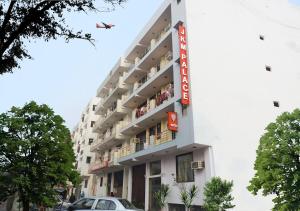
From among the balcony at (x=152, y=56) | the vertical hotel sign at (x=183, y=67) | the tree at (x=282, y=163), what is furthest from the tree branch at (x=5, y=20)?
the balcony at (x=152, y=56)

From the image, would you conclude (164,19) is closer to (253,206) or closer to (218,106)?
(218,106)

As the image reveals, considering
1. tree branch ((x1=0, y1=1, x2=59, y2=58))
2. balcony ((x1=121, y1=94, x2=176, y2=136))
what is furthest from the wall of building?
tree branch ((x1=0, y1=1, x2=59, y2=58))

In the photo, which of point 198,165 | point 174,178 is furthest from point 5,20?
point 174,178

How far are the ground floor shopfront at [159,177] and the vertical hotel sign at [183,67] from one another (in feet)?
11.4

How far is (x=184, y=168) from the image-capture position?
18.6m

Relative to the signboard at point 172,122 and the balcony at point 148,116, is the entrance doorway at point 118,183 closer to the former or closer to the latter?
the balcony at point 148,116

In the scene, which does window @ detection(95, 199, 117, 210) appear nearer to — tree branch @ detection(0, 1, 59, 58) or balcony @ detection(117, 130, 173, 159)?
tree branch @ detection(0, 1, 59, 58)

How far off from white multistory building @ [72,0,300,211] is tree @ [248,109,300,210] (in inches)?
262

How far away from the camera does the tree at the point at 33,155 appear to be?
1598 centimetres

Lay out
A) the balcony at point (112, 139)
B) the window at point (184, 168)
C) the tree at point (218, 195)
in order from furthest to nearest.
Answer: the balcony at point (112, 139), the window at point (184, 168), the tree at point (218, 195)

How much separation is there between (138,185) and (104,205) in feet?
45.4

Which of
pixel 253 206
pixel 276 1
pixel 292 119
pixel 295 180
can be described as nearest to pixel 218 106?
pixel 253 206

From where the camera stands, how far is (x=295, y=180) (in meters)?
8.49

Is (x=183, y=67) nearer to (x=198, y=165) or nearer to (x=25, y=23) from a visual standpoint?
(x=198, y=165)
